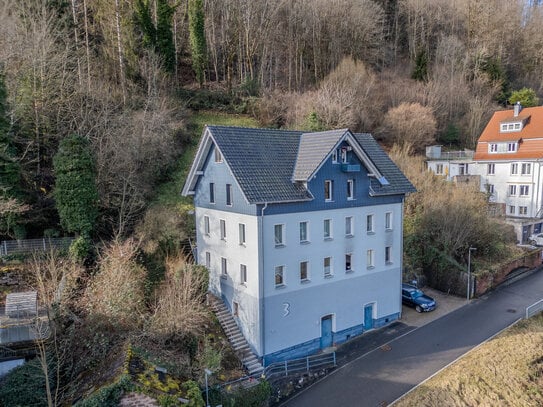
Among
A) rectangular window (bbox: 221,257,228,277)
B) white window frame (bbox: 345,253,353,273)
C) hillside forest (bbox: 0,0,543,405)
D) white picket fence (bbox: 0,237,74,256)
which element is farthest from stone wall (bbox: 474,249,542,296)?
white picket fence (bbox: 0,237,74,256)

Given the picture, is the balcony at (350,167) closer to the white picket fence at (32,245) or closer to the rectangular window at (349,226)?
the rectangular window at (349,226)

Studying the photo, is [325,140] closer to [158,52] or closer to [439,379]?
[439,379]

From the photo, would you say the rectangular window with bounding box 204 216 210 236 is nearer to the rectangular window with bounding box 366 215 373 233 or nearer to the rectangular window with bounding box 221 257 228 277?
the rectangular window with bounding box 221 257 228 277

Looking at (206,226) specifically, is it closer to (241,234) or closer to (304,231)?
(241,234)

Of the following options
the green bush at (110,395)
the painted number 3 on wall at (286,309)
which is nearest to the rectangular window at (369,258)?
the painted number 3 on wall at (286,309)

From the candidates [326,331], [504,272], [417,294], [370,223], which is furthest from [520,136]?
[326,331]

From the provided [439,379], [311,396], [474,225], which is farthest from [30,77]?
[474,225]
